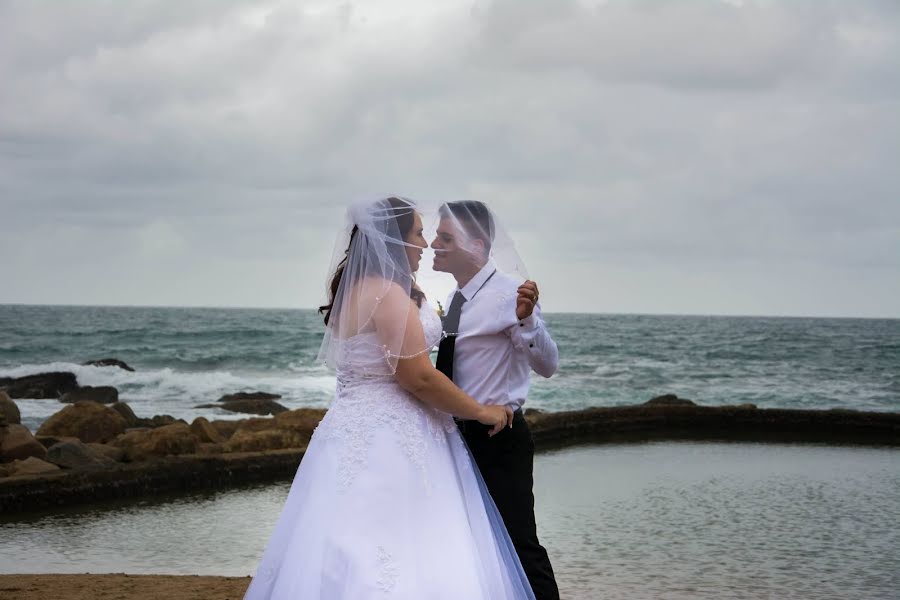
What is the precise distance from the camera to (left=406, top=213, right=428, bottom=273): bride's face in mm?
3186

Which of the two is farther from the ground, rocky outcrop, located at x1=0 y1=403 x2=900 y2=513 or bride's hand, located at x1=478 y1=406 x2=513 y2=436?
bride's hand, located at x1=478 y1=406 x2=513 y2=436

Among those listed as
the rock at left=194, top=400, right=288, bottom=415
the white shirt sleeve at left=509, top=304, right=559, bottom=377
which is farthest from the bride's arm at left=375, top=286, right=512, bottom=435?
the rock at left=194, top=400, right=288, bottom=415

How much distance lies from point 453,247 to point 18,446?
25.9 ft

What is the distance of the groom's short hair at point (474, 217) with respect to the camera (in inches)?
130

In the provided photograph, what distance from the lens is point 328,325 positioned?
326 cm

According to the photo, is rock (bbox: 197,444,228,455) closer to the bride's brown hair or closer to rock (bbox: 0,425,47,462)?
rock (bbox: 0,425,47,462)

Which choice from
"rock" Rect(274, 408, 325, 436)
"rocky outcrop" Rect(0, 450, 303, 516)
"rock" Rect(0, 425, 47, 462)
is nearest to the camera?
"rocky outcrop" Rect(0, 450, 303, 516)

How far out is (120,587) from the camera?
5250mm

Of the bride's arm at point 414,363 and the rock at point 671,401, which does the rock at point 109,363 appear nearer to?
the rock at point 671,401

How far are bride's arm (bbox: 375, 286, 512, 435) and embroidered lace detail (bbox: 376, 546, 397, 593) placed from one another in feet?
1.51

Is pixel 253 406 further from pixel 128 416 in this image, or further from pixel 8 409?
pixel 8 409

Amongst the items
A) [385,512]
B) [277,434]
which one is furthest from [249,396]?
[385,512]

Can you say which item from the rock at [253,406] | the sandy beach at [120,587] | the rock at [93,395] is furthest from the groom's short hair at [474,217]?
the rock at [93,395]

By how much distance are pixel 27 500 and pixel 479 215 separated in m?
6.19
